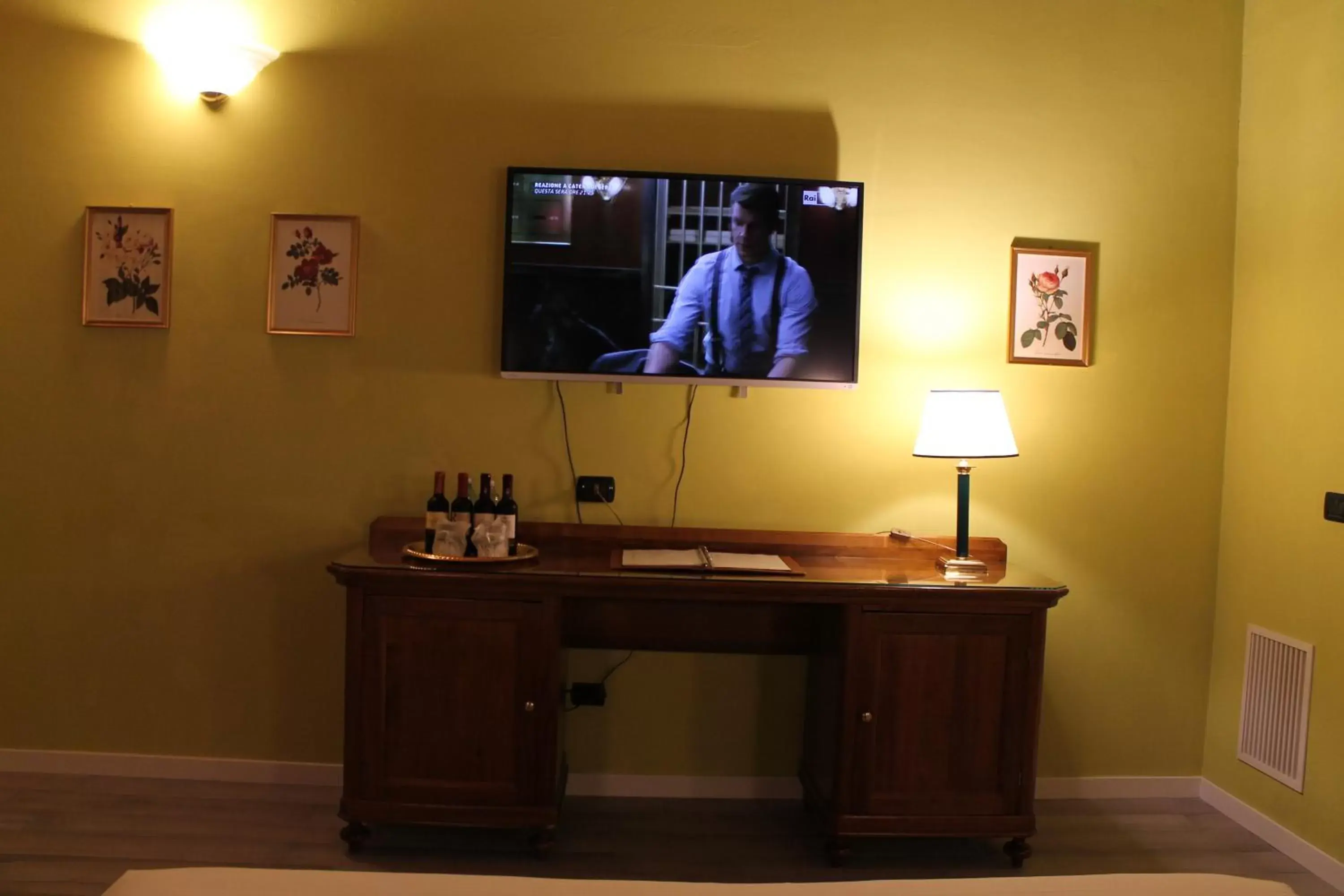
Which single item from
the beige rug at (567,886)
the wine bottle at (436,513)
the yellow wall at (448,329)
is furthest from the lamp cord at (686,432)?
the beige rug at (567,886)

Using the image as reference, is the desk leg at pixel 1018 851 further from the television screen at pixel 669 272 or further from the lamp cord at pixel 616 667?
the television screen at pixel 669 272

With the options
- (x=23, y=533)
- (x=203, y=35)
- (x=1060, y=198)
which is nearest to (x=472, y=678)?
(x=23, y=533)

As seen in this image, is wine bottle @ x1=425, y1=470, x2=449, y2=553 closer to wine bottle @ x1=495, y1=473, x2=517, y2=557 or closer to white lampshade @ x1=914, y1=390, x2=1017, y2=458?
wine bottle @ x1=495, y1=473, x2=517, y2=557

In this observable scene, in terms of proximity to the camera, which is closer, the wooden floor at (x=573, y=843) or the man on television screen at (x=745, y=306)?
the wooden floor at (x=573, y=843)

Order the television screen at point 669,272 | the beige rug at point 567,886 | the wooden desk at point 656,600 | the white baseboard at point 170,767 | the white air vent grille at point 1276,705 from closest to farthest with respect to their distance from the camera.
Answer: the beige rug at point 567,886 → the wooden desk at point 656,600 → the white air vent grille at point 1276,705 → the television screen at point 669,272 → the white baseboard at point 170,767

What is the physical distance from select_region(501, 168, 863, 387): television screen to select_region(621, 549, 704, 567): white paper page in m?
0.54

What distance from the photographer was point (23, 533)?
2992 mm

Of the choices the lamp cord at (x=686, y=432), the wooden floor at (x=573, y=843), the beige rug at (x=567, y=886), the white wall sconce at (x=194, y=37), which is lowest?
the wooden floor at (x=573, y=843)

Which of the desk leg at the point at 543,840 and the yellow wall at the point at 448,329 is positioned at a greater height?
the yellow wall at the point at 448,329

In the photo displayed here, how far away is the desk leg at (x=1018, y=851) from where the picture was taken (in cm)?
265

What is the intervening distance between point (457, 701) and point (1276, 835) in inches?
98.1

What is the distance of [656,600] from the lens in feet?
8.77

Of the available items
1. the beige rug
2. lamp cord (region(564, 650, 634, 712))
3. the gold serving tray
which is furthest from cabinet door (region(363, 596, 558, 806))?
the beige rug

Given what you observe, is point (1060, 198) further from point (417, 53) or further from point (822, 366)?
point (417, 53)
